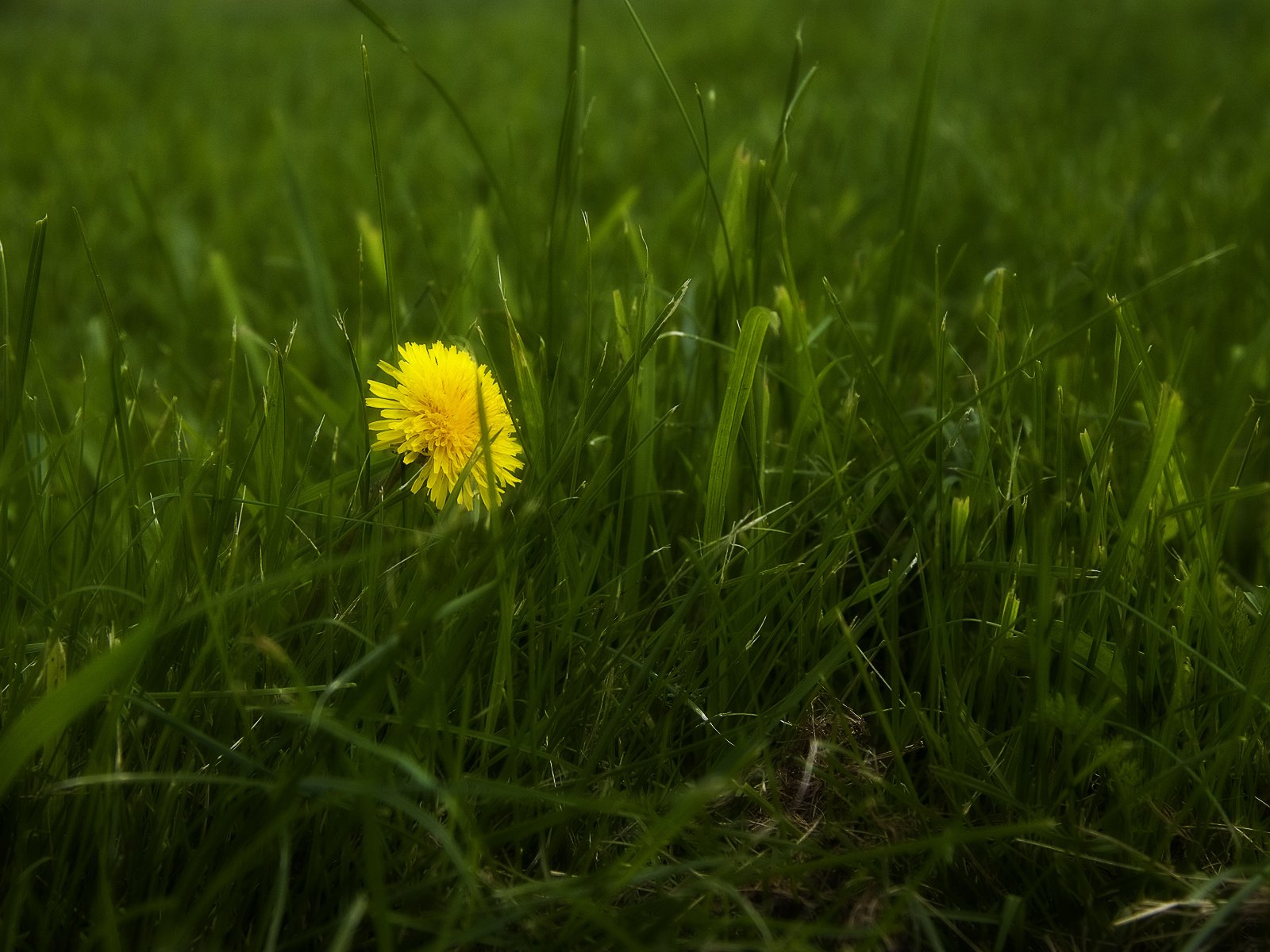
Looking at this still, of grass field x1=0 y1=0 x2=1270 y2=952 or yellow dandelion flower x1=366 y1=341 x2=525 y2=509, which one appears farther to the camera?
yellow dandelion flower x1=366 y1=341 x2=525 y2=509

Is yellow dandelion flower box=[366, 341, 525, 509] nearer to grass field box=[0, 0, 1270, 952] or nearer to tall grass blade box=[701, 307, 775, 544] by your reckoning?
grass field box=[0, 0, 1270, 952]

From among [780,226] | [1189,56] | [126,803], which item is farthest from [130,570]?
[1189,56]

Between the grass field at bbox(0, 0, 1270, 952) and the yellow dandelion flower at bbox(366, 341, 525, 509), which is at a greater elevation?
the yellow dandelion flower at bbox(366, 341, 525, 509)

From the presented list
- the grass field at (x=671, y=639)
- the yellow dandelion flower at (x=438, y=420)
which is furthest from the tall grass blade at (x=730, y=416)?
the yellow dandelion flower at (x=438, y=420)

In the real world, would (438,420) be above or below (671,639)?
above

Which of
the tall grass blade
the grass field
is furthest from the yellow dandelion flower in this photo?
the tall grass blade

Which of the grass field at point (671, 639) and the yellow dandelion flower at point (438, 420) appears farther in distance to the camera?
the yellow dandelion flower at point (438, 420)

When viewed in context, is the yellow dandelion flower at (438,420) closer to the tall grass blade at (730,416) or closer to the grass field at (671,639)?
the grass field at (671,639)

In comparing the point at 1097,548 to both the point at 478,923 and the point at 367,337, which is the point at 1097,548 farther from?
the point at 367,337
